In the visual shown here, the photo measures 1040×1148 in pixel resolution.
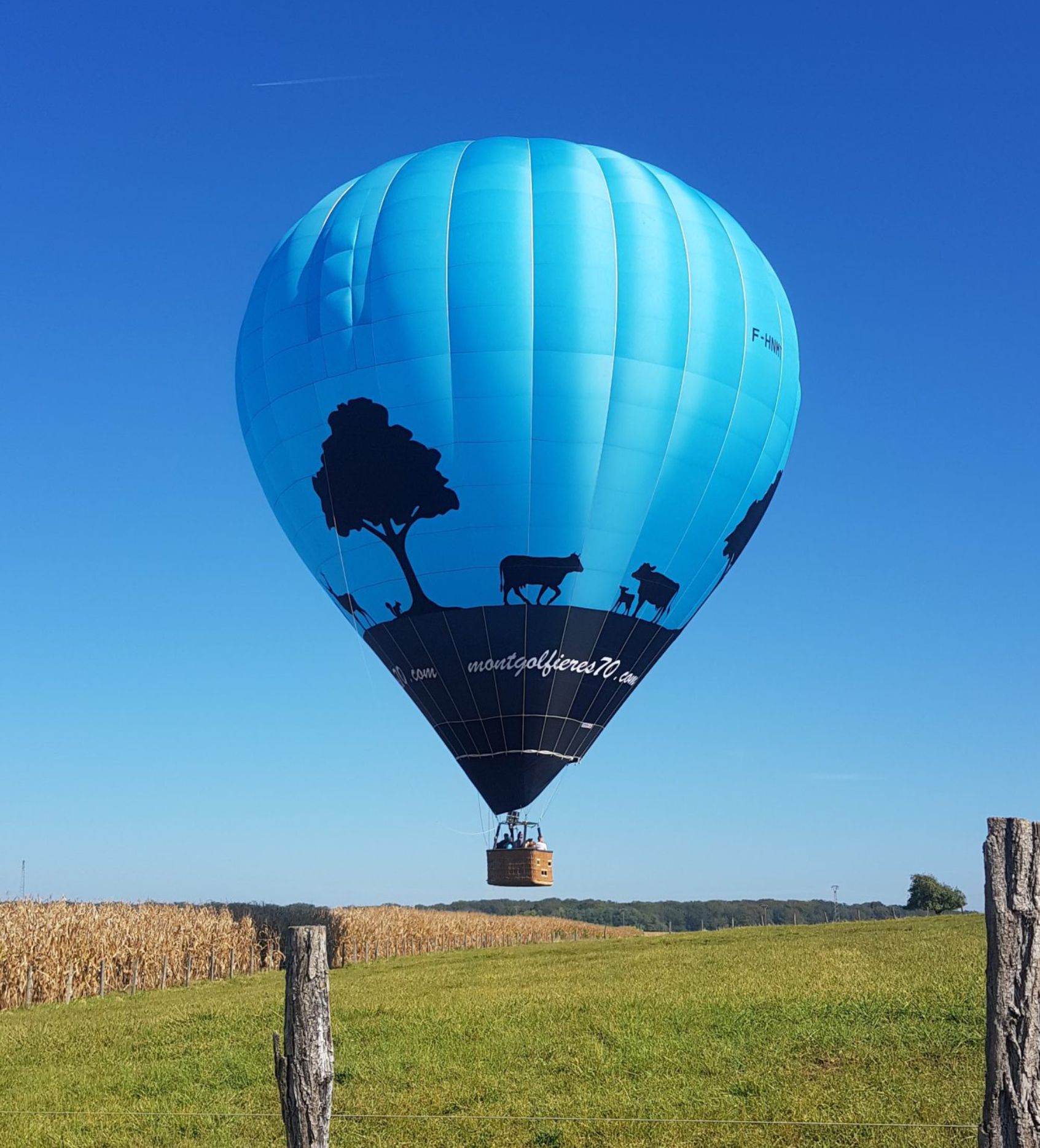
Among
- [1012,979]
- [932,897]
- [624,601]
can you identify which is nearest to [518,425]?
[624,601]

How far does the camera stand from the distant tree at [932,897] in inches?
3056

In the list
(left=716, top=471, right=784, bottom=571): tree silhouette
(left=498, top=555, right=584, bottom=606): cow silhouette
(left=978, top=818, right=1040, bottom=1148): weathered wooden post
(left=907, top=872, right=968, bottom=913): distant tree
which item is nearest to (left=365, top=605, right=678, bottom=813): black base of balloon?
(left=498, top=555, right=584, bottom=606): cow silhouette

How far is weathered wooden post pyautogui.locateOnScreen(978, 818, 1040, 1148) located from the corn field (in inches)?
1297

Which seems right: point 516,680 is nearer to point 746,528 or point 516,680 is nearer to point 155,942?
point 746,528

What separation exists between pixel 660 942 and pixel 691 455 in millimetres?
23208

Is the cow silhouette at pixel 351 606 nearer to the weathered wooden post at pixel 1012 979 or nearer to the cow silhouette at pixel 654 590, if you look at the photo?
the cow silhouette at pixel 654 590

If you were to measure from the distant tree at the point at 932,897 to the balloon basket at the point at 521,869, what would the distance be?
55849mm

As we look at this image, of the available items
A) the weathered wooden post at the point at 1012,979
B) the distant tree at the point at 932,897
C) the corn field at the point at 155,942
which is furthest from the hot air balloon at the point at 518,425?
the distant tree at the point at 932,897

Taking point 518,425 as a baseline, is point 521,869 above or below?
below

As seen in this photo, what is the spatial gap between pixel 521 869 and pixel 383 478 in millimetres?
9967

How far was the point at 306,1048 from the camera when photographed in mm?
10234

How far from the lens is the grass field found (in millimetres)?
15805

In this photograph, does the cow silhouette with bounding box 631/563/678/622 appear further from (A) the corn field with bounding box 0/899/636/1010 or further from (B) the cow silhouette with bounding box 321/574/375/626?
(A) the corn field with bounding box 0/899/636/1010

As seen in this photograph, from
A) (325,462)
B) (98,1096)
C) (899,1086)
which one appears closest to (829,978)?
(899,1086)
